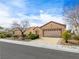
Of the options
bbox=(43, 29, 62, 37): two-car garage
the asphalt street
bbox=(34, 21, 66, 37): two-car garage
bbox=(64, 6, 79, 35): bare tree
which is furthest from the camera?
bbox=(43, 29, 62, 37): two-car garage

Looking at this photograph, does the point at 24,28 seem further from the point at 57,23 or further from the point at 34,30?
the point at 57,23

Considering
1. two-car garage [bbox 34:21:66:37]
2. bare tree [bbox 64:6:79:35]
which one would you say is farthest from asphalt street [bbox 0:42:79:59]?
two-car garage [bbox 34:21:66:37]

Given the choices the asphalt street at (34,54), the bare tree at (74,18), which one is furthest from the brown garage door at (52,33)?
the asphalt street at (34,54)

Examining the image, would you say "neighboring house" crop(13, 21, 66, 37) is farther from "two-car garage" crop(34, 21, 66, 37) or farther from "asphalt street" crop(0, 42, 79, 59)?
"asphalt street" crop(0, 42, 79, 59)

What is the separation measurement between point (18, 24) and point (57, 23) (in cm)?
1042

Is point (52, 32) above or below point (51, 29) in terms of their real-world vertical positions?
below

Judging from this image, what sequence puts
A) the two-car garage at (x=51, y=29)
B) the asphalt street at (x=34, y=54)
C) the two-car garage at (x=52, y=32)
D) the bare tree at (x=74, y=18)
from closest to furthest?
1. the asphalt street at (x=34, y=54)
2. the bare tree at (x=74, y=18)
3. the two-car garage at (x=51, y=29)
4. the two-car garage at (x=52, y=32)

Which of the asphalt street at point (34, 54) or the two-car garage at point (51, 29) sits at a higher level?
the two-car garage at point (51, 29)

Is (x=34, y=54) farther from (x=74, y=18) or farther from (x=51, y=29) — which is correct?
(x=51, y=29)

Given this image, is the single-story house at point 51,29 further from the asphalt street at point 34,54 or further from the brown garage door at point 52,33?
the asphalt street at point 34,54

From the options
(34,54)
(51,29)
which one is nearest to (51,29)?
(51,29)

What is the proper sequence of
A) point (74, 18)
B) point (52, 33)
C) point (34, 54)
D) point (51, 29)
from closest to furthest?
1. point (34, 54)
2. point (74, 18)
3. point (52, 33)
4. point (51, 29)

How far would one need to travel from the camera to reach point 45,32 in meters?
40.7

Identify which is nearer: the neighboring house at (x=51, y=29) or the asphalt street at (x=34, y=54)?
the asphalt street at (x=34, y=54)
